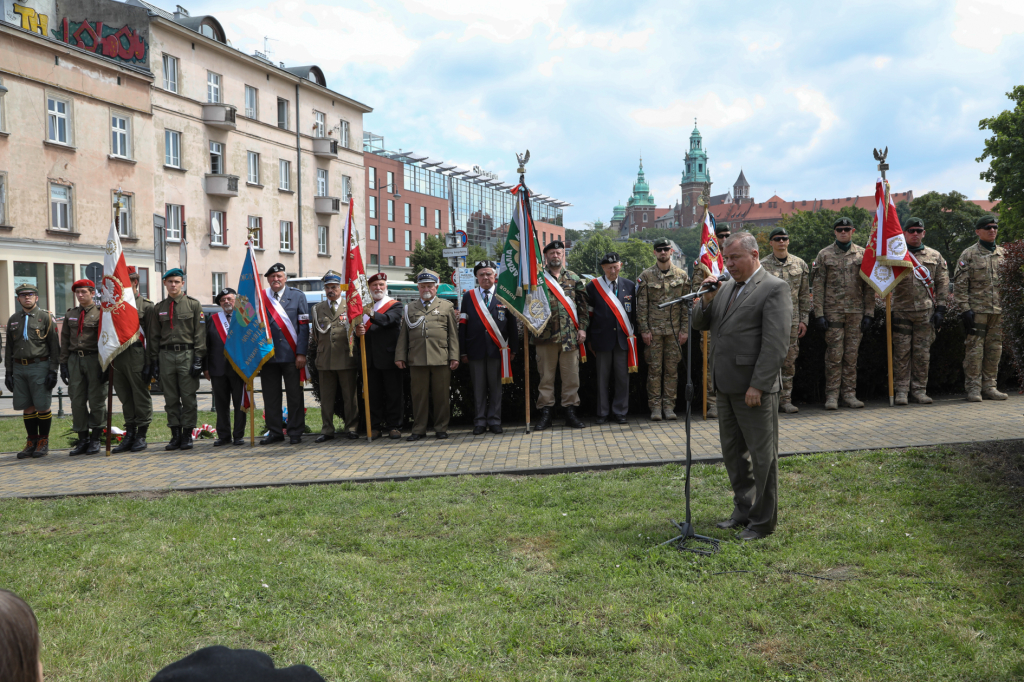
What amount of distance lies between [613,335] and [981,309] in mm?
4877

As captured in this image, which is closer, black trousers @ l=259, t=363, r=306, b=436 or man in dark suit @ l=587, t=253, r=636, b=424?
man in dark suit @ l=587, t=253, r=636, b=424

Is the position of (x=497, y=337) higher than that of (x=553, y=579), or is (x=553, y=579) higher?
(x=497, y=337)

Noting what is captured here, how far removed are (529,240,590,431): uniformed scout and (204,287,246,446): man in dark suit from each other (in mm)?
4037

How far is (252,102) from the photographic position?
140 feet

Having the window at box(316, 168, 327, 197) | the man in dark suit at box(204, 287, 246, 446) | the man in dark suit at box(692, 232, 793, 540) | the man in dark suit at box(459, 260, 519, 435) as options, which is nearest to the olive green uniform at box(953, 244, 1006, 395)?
the man in dark suit at box(459, 260, 519, 435)

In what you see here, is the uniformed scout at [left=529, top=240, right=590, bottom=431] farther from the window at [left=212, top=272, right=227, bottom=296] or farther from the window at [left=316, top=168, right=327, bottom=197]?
the window at [left=316, top=168, right=327, bottom=197]

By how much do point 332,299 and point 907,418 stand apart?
292 inches

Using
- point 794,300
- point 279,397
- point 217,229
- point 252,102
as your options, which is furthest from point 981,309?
point 252,102

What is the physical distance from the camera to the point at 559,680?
361cm

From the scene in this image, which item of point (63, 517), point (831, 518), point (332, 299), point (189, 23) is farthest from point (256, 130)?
point (831, 518)

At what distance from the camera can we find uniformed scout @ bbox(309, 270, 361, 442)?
405 inches

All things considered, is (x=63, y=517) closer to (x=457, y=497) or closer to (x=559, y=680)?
(x=457, y=497)

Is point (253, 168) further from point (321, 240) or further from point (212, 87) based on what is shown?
point (321, 240)

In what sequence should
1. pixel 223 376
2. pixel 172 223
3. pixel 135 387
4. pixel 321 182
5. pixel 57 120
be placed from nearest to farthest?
1. pixel 135 387
2. pixel 223 376
3. pixel 57 120
4. pixel 172 223
5. pixel 321 182
